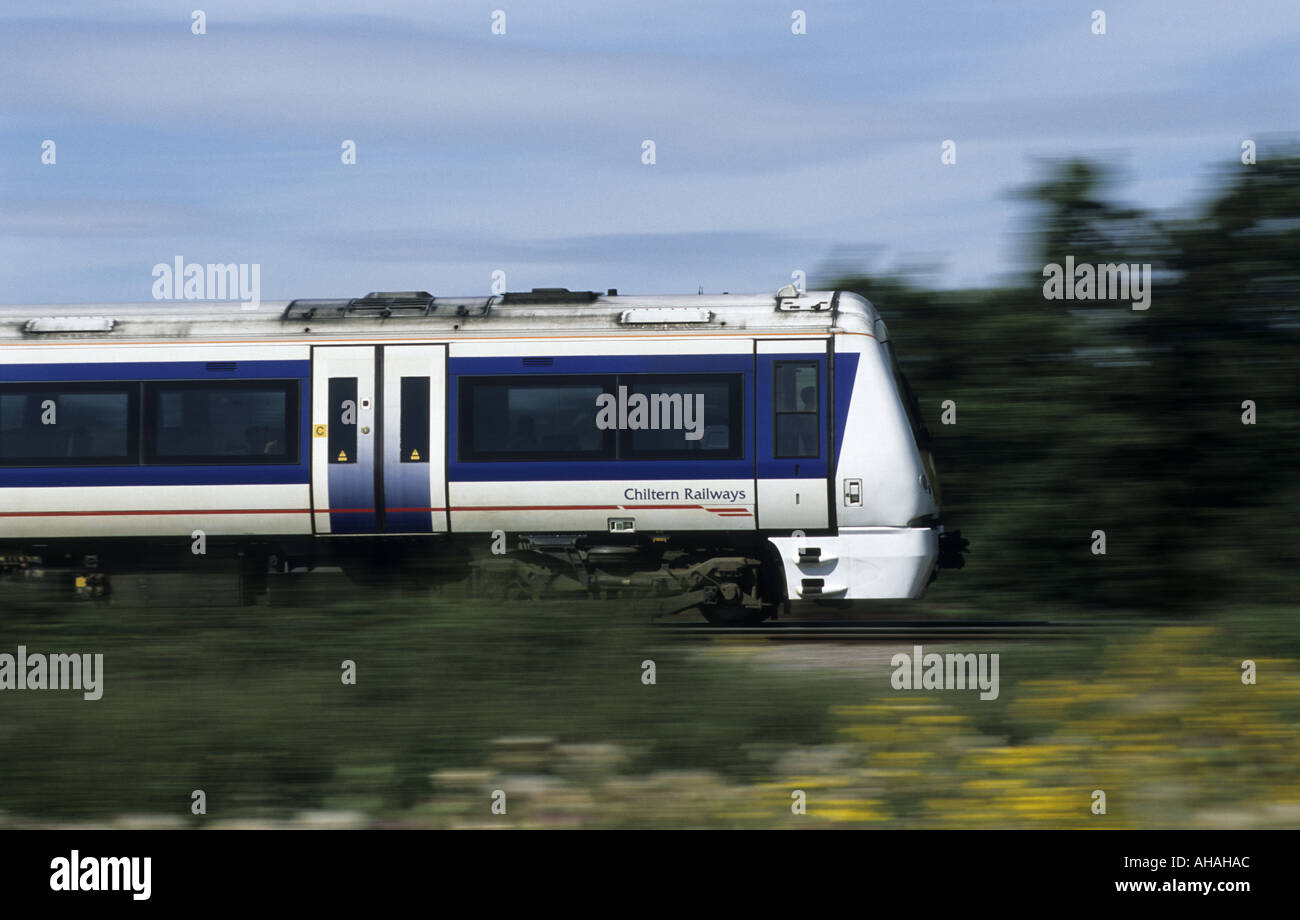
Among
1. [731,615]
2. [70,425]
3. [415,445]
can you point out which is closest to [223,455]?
[70,425]

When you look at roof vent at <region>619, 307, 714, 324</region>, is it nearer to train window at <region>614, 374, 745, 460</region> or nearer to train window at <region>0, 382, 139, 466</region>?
train window at <region>614, 374, 745, 460</region>

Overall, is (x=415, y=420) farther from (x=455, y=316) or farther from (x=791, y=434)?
(x=791, y=434)

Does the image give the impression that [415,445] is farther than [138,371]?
No

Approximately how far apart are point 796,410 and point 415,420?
3.52 metres

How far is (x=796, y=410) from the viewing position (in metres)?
12.6

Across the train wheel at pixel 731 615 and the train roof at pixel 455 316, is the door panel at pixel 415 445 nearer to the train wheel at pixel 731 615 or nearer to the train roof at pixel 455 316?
the train roof at pixel 455 316

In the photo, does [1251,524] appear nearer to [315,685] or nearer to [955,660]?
[955,660]

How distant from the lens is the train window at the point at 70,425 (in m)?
13.1

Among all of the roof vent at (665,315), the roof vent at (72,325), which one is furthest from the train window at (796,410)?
the roof vent at (72,325)

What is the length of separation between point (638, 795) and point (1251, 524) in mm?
8427

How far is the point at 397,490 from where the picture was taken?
12773mm

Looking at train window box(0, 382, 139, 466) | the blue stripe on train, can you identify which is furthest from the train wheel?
train window box(0, 382, 139, 466)

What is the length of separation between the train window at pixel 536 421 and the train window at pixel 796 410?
1.54 meters

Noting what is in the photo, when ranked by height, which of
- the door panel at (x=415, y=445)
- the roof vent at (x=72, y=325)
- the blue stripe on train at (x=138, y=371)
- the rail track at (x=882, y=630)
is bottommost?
the rail track at (x=882, y=630)
